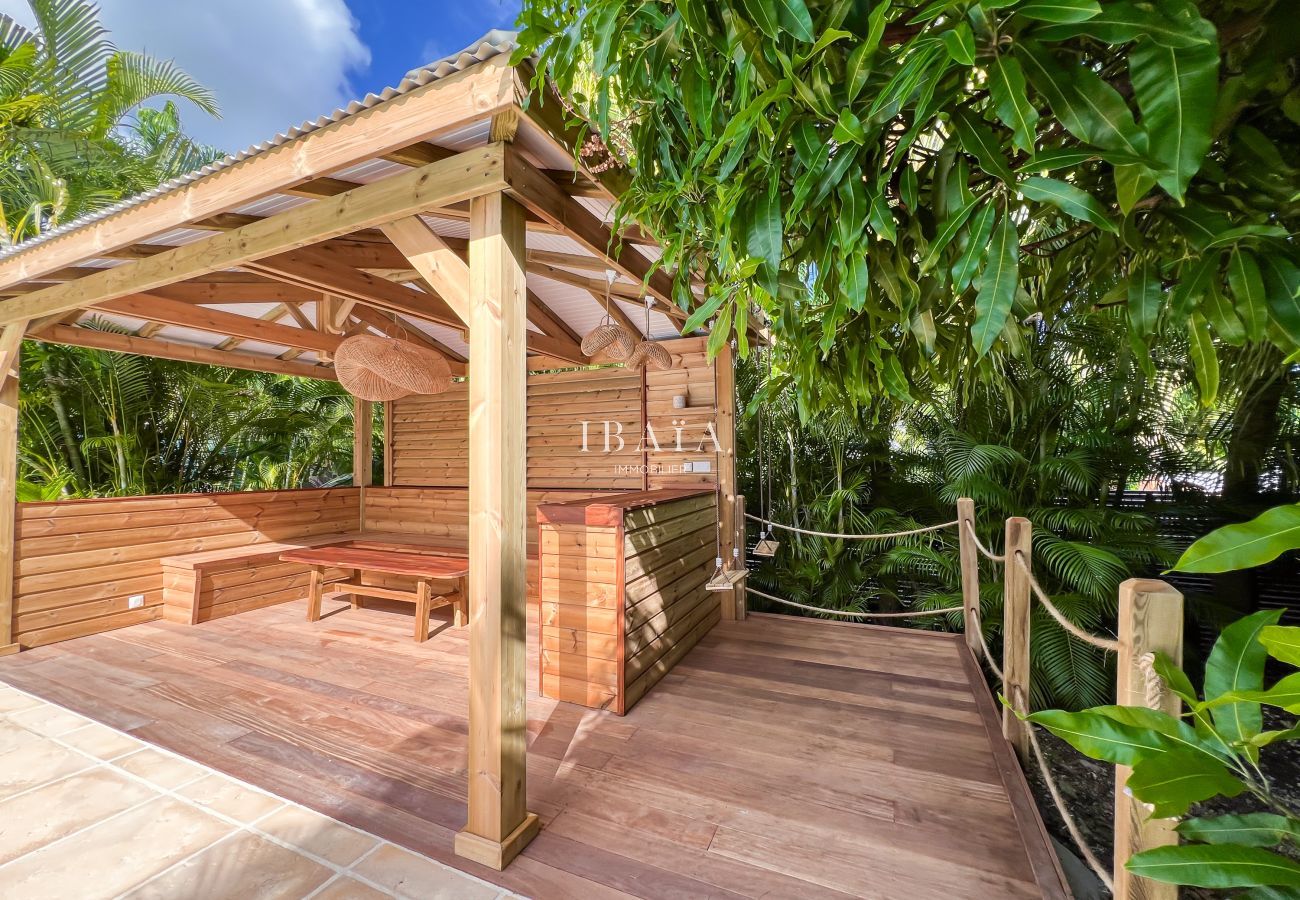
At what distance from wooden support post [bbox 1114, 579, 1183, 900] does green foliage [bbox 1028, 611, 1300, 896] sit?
332 millimetres

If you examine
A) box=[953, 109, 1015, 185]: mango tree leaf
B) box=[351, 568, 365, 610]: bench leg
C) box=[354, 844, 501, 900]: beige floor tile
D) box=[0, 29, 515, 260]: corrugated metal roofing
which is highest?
box=[0, 29, 515, 260]: corrugated metal roofing

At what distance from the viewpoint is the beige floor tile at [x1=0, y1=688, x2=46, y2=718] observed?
2.75 m

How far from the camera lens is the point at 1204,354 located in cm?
79

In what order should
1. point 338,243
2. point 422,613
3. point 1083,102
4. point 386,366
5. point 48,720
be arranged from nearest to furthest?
point 1083,102 < point 48,720 < point 386,366 < point 338,243 < point 422,613

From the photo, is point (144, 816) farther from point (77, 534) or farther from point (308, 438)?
point (308, 438)

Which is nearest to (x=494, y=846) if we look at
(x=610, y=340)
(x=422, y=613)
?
(x=422, y=613)

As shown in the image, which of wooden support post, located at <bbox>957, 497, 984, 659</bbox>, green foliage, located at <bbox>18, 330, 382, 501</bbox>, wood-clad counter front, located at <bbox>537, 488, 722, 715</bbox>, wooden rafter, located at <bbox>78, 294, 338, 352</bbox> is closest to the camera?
wood-clad counter front, located at <bbox>537, 488, 722, 715</bbox>

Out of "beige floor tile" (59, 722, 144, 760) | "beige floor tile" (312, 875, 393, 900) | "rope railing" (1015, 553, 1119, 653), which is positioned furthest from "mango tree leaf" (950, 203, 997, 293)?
"beige floor tile" (59, 722, 144, 760)

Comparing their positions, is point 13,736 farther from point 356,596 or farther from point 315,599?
point 356,596

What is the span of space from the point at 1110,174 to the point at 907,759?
7.34ft

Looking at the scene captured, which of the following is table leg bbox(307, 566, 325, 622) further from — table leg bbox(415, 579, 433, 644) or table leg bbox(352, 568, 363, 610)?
table leg bbox(415, 579, 433, 644)

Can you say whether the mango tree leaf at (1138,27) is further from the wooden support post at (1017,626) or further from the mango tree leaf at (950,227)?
the wooden support post at (1017,626)

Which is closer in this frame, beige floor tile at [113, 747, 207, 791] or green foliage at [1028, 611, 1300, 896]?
green foliage at [1028, 611, 1300, 896]

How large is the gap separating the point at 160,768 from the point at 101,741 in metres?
0.51
